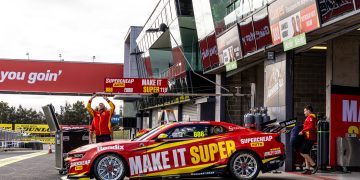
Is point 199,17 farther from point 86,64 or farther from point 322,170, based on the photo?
point 86,64

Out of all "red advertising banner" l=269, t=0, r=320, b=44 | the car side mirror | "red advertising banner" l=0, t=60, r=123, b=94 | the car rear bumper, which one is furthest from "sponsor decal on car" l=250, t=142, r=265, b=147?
"red advertising banner" l=0, t=60, r=123, b=94

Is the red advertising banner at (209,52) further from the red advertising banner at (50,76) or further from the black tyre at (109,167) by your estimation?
the red advertising banner at (50,76)

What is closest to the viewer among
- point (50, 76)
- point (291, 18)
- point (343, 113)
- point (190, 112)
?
point (291, 18)

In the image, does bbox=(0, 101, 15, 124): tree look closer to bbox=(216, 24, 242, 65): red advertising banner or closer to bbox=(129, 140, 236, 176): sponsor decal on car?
bbox=(216, 24, 242, 65): red advertising banner

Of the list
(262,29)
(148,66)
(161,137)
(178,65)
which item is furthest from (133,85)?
(148,66)

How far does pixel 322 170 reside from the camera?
46.6 ft

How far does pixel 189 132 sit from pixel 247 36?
7.12 metres

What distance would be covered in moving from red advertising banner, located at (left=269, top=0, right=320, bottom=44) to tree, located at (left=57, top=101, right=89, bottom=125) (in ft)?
380

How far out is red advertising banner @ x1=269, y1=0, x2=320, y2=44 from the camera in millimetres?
12812

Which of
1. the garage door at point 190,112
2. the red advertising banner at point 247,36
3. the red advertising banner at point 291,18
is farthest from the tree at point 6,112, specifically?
the red advertising banner at point 291,18

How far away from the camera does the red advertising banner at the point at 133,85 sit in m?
25.2

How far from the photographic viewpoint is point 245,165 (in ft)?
38.8

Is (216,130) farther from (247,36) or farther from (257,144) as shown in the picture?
(247,36)

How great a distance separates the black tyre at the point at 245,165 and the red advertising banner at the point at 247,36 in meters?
6.36
